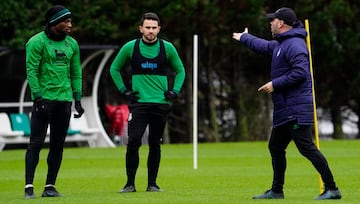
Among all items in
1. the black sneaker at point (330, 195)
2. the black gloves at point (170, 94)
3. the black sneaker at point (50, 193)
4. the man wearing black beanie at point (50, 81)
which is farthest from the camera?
the black gloves at point (170, 94)

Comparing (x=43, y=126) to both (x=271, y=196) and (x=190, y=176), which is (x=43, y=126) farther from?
(x=190, y=176)

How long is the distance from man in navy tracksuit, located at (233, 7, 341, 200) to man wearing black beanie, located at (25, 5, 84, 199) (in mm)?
2433

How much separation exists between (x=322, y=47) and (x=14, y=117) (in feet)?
33.9

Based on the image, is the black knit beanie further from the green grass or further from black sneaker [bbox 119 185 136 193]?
black sneaker [bbox 119 185 136 193]

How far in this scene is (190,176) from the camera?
58.6 feet

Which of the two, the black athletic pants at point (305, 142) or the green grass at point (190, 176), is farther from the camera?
the green grass at point (190, 176)

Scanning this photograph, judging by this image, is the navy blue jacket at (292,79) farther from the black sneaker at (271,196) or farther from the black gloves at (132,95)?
the black gloves at (132,95)

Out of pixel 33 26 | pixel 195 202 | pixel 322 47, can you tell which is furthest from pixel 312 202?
pixel 322 47

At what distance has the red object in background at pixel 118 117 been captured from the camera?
33875 mm

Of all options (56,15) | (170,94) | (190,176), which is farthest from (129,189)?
(190,176)

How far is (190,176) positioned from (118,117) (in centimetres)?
1624

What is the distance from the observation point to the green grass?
13387mm

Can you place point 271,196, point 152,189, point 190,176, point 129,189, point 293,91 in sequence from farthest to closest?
point 190,176 → point 152,189 → point 129,189 → point 271,196 → point 293,91

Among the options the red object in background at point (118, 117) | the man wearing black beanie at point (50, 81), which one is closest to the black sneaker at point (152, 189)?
the man wearing black beanie at point (50, 81)
